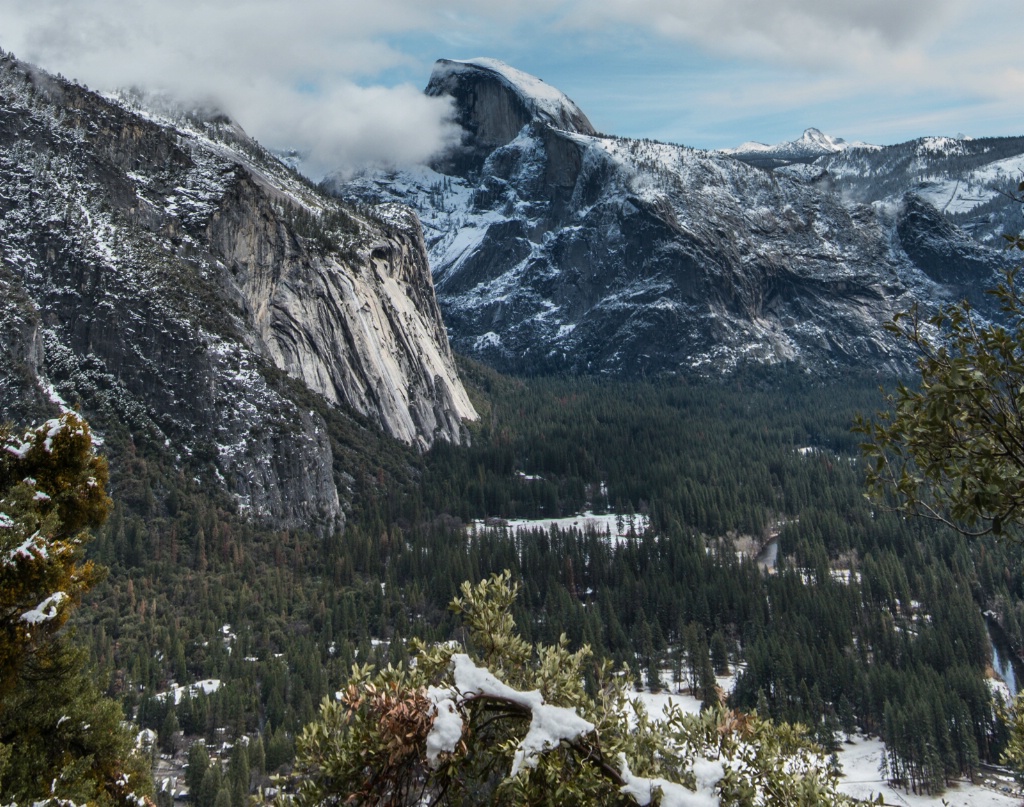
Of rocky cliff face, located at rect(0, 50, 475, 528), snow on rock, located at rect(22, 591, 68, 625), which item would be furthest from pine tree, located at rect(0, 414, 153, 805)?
rocky cliff face, located at rect(0, 50, 475, 528)

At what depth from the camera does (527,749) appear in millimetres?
7984

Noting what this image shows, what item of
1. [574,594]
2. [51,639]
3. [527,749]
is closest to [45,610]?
[51,639]

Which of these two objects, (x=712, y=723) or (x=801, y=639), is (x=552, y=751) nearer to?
(x=712, y=723)

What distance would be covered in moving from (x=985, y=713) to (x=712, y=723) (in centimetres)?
7247

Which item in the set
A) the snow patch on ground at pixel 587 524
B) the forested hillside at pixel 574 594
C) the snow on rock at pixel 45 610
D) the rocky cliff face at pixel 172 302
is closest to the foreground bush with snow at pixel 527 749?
the snow on rock at pixel 45 610

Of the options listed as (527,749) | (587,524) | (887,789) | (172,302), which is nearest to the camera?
(527,749)

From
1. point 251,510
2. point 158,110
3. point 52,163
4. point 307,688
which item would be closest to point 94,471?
point 307,688

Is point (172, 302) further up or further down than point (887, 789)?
further up

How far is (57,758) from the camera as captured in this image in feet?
50.2

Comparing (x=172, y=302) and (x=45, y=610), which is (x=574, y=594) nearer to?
(x=172, y=302)

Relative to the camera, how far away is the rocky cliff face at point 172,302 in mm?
104000

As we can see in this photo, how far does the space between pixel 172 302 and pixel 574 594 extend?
69.4 m

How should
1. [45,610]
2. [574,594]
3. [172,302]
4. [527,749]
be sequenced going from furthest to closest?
[172,302]
[574,594]
[45,610]
[527,749]

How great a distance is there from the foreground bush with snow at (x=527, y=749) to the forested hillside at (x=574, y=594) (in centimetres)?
3007
